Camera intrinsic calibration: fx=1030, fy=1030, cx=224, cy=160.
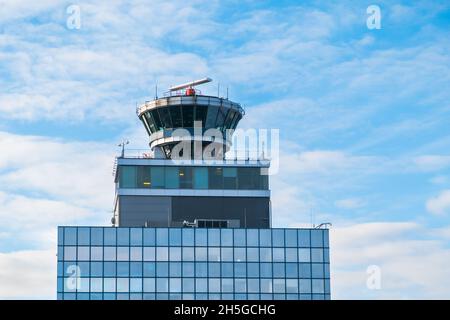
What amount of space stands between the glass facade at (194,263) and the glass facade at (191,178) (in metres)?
8.10

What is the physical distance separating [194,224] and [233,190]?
26.8ft

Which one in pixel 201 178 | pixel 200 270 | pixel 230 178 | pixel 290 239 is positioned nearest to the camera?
pixel 200 270

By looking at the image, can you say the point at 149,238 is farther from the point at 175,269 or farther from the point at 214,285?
the point at 214,285

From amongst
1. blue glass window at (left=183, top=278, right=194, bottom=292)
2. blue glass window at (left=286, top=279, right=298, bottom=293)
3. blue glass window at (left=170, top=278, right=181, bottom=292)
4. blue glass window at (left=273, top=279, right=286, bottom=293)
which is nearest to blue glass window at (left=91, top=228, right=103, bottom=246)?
blue glass window at (left=170, top=278, right=181, bottom=292)

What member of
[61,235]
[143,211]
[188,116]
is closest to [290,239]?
[143,211]

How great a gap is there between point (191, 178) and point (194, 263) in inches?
553

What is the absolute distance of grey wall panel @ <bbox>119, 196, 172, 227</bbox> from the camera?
5886 inches

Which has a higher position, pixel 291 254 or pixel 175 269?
pixel 291 254

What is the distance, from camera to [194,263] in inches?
5758

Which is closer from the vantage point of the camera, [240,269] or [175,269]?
[175,269]

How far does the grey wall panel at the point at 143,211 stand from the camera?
150 m

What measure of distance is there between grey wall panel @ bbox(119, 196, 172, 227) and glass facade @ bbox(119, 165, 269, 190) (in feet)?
8.02

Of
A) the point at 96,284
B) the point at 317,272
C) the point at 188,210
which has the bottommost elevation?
the point at 96,284
